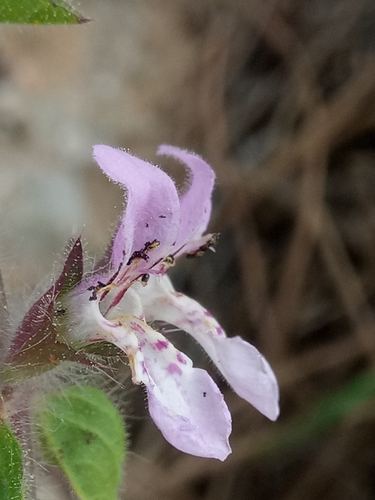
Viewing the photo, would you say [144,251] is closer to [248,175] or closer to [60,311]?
[60,311]

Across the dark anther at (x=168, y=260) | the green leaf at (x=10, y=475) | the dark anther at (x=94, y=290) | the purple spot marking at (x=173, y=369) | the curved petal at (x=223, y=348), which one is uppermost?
the dark anther at (x=168, y=260)

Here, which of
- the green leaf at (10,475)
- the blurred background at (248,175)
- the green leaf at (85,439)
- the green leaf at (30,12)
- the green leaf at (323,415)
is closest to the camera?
the green leaf at (30,12)

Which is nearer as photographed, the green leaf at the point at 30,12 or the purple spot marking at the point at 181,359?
the green leaf at the point at 30,12

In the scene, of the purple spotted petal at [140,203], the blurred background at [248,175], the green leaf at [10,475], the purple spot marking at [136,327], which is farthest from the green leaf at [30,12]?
the blurred background at [248,175]

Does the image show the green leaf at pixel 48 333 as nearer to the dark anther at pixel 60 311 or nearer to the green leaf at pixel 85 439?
the dark anther at pixel 60 311

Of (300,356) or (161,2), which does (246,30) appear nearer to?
(161,2)

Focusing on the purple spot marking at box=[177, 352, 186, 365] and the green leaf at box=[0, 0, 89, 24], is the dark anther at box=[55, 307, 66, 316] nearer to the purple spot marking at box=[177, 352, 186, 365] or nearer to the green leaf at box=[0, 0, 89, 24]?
the purple spot marking at box=[177, 352, 186, 365]

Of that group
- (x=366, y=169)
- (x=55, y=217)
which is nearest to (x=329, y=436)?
(x=366, y=169)
